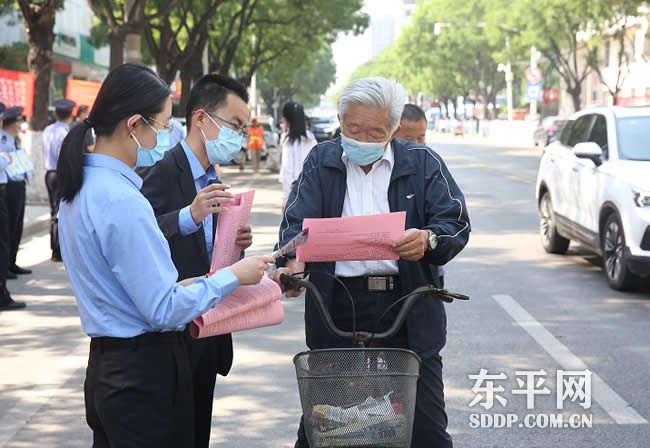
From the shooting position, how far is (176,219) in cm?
406

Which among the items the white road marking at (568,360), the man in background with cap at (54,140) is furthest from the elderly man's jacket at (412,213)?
the man in background with cap at (54,140)

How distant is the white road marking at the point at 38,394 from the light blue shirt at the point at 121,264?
9.31 ft

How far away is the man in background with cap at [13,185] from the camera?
11039mm

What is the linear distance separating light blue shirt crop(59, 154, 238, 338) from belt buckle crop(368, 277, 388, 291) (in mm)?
836

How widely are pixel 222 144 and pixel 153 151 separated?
929mm

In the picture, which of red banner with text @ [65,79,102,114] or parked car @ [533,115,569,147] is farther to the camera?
parked car @ [533,115,569,147]

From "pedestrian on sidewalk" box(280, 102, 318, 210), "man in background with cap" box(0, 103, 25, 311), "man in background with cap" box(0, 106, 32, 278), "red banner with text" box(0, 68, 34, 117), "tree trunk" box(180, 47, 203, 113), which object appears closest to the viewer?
"man in background with cap" box(0, 103, 25, 311)

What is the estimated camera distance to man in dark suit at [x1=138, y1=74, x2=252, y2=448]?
406cm

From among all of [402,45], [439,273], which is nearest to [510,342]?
[439,273]

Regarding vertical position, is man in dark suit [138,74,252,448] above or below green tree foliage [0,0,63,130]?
below

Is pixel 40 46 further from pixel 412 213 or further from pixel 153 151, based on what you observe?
pixel 153 151

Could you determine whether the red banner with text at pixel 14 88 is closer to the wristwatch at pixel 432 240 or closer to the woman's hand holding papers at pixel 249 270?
the wristwatch at pixel 432 240

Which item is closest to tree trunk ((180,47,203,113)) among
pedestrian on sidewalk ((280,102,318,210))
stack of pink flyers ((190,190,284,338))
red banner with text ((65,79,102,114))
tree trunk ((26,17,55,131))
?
red banner with text ((65,79,102,114))

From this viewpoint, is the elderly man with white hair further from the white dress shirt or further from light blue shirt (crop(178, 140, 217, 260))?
light blue shirt (crop(178, 140, 217, 260))
